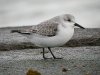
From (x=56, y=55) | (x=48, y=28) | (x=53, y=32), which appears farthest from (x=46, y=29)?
(x=56, y=55)

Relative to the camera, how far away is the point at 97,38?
28.6ft

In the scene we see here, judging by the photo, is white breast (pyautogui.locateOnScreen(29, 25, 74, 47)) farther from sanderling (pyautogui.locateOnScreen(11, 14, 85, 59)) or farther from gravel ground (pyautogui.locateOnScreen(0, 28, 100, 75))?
gravel ground (pyautogui.locateOnScreen(0, 28, 100, 75))

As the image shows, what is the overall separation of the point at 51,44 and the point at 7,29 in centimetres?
376

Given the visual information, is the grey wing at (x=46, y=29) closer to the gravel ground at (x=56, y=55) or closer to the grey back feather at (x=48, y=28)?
the grey back feather at (x=48, y=28)

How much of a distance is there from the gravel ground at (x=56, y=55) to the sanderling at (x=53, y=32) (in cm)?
29

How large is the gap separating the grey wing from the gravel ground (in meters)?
0.42

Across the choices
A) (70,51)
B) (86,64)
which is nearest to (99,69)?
(86,64)

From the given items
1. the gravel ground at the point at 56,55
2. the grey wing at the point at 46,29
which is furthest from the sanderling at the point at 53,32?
the gravel ground at the point at 56,55

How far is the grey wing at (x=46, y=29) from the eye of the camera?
7285 millimetres

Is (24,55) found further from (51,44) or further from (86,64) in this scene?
(86,64)

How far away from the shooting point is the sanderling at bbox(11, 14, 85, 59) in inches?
282

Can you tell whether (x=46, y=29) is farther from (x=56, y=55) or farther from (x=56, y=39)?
(x=56, y=55)

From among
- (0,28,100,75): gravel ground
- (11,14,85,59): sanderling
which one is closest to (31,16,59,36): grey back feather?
Result: (11,14,85,59): sanderling

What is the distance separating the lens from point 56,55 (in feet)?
25.8
